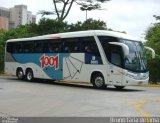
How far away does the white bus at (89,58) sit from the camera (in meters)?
22.6

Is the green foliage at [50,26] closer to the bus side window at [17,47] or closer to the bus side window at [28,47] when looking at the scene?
the bus side window at [17,47]

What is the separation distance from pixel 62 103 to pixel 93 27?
36.0 m

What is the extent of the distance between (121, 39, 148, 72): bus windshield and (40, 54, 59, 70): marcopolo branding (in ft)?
19.6

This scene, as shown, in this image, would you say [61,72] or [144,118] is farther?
[61,72]

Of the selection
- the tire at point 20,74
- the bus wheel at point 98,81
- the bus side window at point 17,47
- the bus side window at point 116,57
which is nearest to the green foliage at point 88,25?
the bus side window at point 17,47

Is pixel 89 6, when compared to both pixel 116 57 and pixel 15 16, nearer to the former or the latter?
pixel 116 57

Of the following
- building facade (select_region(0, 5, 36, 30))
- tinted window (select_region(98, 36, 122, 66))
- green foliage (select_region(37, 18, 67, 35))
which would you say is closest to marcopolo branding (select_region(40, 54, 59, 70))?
tinted window (select_region(98, 36, 122, 66))

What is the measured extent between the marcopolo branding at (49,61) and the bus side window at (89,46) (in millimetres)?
3100

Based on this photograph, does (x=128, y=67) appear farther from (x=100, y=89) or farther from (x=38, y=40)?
(x=38, y=40)

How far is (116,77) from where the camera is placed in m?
22.8

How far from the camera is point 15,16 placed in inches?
4345

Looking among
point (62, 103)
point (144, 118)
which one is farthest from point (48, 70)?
point (144, 118)

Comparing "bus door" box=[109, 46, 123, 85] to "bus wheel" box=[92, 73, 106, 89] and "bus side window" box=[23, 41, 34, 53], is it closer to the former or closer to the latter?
"bus wheel" box=[92, 73, 106, 89]

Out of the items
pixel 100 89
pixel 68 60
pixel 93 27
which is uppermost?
pixel 93 27
